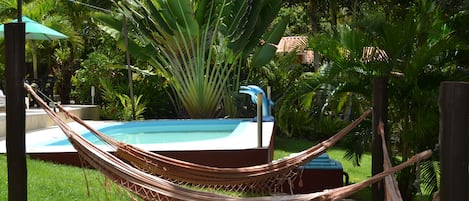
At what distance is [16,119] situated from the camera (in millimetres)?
2461

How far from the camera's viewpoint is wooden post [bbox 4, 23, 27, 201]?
2.45 meters

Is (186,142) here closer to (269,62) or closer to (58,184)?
(58,184)

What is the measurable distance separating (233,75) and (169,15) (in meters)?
2.16

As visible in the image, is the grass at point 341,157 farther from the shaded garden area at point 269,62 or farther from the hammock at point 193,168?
the hammock at point 193,168

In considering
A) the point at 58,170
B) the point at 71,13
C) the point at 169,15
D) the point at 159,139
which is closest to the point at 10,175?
the point at 58,170

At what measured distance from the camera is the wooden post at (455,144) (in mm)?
1738

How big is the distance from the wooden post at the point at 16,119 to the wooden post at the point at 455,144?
1.68 metres

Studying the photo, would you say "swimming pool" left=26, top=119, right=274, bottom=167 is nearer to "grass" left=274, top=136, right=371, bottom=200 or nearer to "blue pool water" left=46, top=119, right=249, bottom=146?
"blue pool water" left=46, top=119, right=249, bottom=146

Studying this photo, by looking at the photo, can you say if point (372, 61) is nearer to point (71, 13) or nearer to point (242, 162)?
point (242, 162)

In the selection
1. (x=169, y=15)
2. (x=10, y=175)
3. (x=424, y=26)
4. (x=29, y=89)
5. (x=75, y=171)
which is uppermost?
(x=169, y=15)

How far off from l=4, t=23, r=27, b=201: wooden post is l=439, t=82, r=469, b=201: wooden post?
1.68 metres

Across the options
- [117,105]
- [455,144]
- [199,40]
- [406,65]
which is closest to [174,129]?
[199,40]

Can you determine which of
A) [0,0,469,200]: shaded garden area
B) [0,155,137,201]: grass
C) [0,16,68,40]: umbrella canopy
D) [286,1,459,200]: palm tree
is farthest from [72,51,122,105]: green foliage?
[286,1,459,200]: palm tree

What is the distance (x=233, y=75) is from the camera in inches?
463
